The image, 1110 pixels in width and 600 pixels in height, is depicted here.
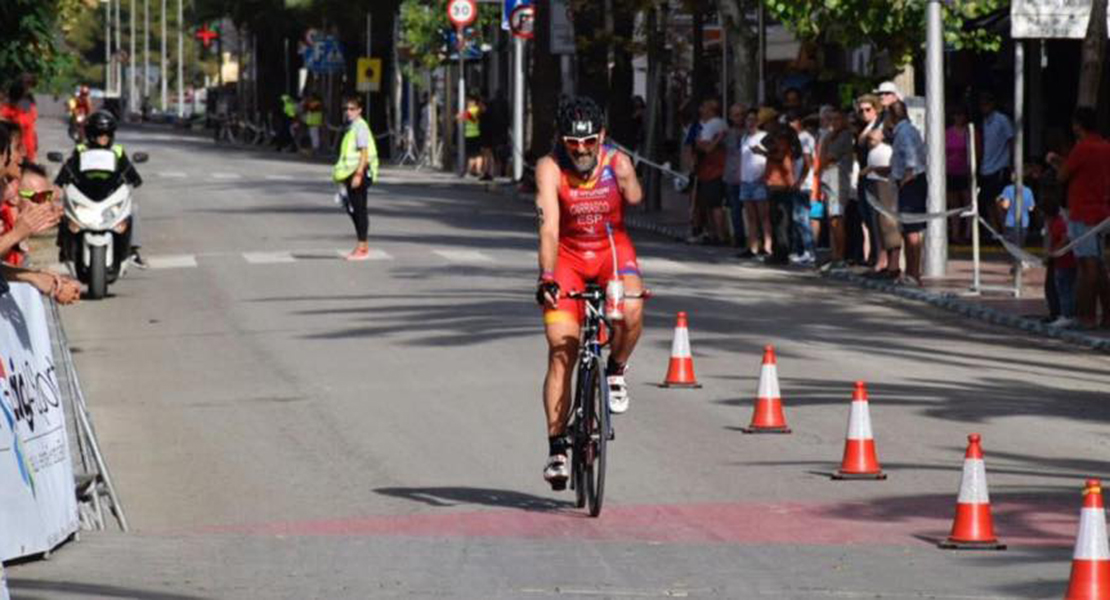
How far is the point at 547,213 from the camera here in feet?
40.2

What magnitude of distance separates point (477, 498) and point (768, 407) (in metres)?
2.87

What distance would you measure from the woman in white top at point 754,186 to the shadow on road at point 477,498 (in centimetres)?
1702

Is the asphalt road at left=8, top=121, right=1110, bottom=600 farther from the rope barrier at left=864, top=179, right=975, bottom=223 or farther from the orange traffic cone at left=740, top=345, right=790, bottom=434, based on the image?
the rope barrier at left=864, top=179, right=975, bottom=223

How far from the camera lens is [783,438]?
49.1 ft

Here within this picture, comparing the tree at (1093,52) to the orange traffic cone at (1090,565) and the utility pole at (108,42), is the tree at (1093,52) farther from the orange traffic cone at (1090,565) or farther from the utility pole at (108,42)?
the utility pole at (108,42)

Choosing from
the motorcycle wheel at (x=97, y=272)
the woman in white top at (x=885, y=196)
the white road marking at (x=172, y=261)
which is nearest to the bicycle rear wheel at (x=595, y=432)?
the motorcycle wheel at (x=97, y=272)

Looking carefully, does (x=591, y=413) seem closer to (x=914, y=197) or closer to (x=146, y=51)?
(x=914, y=197)

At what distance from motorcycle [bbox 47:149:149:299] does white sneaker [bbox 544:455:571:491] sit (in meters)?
12.6

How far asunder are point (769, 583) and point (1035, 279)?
17499 millimetres

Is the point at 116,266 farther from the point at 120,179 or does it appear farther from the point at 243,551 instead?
the point at 243,551

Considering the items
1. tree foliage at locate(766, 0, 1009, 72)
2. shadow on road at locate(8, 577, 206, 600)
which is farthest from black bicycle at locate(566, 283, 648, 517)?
tree foliage at locate(766, 0, 1009, 72)

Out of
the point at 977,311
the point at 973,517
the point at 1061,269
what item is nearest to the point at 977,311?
the point at 977,311

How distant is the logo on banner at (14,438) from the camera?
9.96 meters

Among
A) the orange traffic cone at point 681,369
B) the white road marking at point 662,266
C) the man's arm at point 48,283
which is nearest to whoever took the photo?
the man's arm at point 48,283
